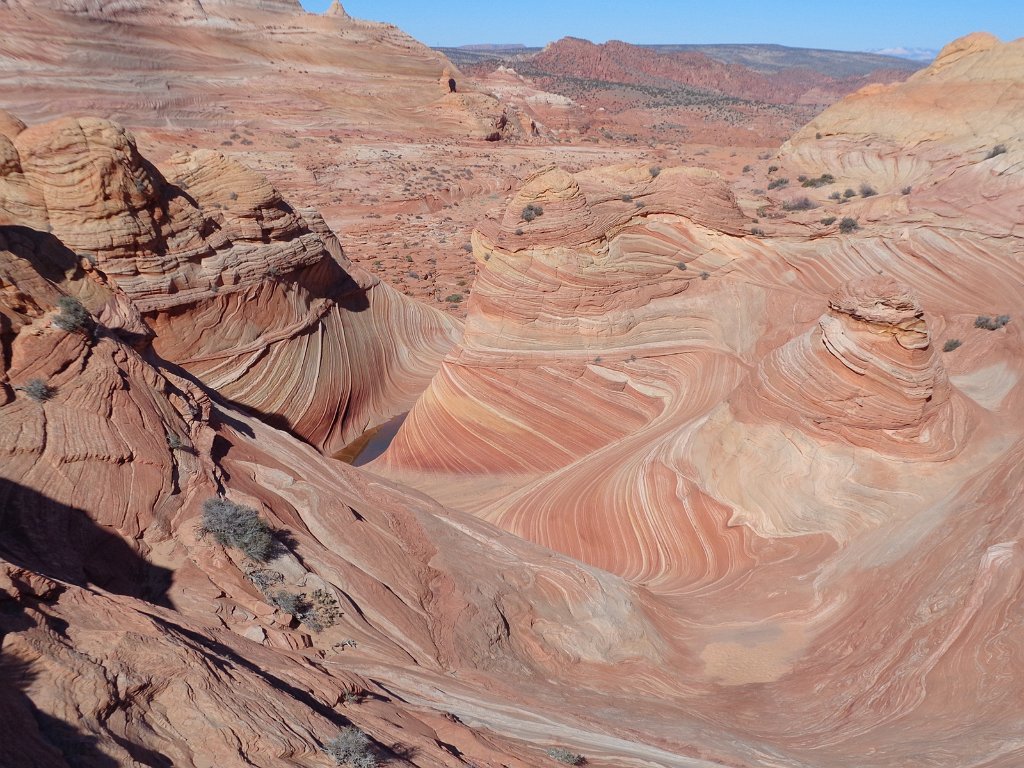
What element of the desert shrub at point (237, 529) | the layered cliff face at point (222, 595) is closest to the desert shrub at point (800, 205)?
the layered cliff face at point (222, 595)

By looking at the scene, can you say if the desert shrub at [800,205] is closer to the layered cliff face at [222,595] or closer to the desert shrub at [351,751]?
the layered cliff face at [222,595]

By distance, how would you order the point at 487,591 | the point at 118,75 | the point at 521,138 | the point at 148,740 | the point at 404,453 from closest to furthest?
1. the point at 148,740
2. the point at 487,591
3. the point at 404,453
4. the point at 118,75
5. the point at 521,138

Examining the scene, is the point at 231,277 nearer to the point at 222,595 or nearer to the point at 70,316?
the point at 70,316

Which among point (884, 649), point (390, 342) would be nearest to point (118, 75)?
point (390, 342)

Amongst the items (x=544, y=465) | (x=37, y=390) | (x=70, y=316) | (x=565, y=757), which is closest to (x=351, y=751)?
(x=565, y=757)

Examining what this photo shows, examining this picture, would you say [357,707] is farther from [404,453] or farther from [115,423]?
[404,453]
